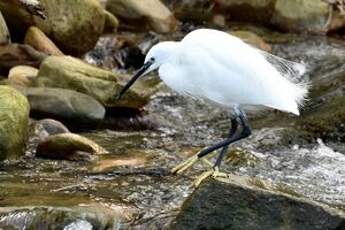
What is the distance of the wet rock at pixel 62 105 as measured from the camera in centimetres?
736

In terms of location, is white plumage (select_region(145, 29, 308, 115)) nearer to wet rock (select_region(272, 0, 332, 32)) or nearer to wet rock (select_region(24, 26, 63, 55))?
wet rock (select_region(24, 26, 63, 55))

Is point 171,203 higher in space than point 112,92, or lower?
higher

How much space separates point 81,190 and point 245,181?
120cm

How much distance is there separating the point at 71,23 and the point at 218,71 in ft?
16.9

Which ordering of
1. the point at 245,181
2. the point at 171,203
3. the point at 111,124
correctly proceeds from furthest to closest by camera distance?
the point at 111,124 < the point at 171,203 < the point at 245,181

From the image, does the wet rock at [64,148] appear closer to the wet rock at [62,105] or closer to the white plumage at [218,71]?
the wet rock at [62,105]

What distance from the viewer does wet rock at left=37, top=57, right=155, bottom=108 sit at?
786cm

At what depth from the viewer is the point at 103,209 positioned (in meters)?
4.73

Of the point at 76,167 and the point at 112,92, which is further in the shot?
the point at 112,92

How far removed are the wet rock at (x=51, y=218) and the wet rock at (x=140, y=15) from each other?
24.2 feet

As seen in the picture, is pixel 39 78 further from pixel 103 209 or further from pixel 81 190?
pixel 103 209

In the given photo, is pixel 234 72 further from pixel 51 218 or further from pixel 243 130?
pixel 51 218

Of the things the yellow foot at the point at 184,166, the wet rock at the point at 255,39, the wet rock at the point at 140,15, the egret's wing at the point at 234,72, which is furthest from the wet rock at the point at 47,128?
the wet rock at the point at 140,15

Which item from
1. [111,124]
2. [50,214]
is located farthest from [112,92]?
[50,214]
